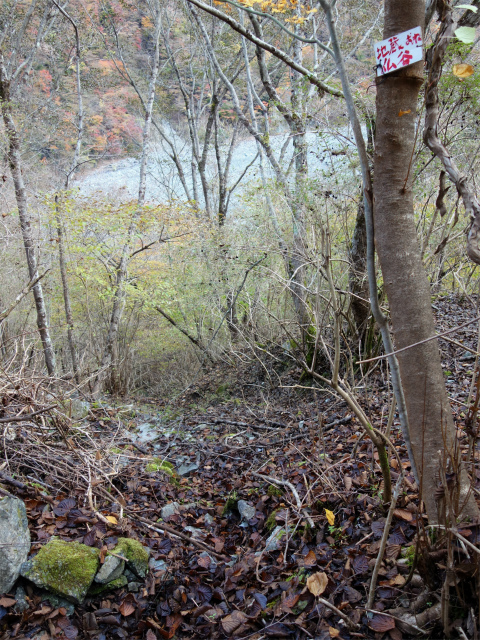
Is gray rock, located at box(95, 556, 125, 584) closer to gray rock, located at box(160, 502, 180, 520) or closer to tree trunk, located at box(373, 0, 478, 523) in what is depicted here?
gray rock, located at box(160, 502, 180, 520)

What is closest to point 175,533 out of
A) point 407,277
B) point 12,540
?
point 12,540

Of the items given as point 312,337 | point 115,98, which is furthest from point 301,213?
point 115,98

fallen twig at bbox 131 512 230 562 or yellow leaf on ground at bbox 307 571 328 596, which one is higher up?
yellow leaf on ground at bbox 307 571 328 596

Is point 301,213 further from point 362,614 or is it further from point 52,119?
point 52,119

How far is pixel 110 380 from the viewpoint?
7652 mm

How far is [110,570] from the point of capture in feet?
6.97

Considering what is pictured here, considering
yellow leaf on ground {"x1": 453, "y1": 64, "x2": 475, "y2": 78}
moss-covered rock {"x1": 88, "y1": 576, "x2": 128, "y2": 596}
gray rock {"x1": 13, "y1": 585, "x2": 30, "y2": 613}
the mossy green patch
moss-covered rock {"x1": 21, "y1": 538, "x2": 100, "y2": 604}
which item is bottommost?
the mossy green patch

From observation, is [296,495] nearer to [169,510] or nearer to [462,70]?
[169,510]

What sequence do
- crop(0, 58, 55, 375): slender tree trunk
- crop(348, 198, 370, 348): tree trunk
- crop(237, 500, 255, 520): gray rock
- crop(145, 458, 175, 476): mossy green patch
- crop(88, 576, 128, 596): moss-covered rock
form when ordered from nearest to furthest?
1. crop(88, 576, 128, 596): moss-covered rock
2. crop(237, 500, 255, 520): gray rock
3. crop(145, 458, 175, 476): mossy green patch
4. crop(348, 198, 370, 348): tree trunk
5. crop(0, 58, 55, 375): slender tree trunk

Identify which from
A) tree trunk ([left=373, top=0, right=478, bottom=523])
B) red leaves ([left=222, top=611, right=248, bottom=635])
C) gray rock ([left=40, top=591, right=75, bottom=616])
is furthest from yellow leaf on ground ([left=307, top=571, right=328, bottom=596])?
gray rock ([left=40, top=591, right=75, bottom=616])

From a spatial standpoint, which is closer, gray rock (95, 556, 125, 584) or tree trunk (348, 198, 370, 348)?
gray rock (95, 556, 125, 584)

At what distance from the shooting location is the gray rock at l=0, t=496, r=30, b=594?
6.44 feet

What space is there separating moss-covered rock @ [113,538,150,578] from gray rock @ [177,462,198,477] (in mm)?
1558

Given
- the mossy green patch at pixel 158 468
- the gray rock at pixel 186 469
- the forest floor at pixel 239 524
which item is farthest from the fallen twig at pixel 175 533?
the gray rock at pixel 186 469
